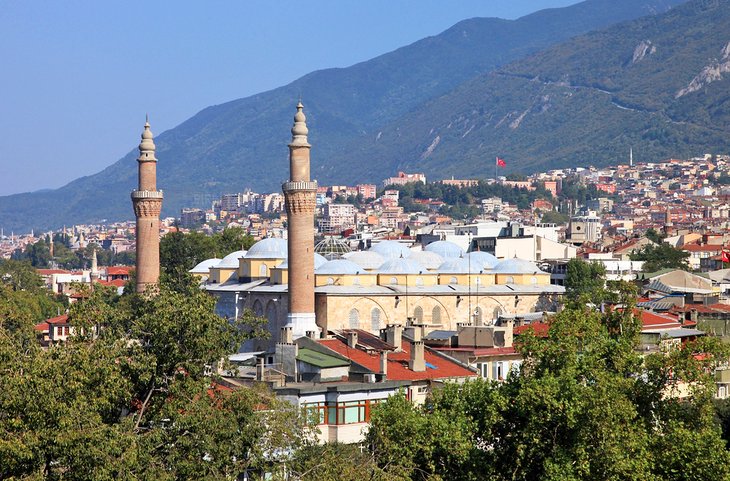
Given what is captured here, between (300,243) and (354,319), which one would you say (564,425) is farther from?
(354,319)

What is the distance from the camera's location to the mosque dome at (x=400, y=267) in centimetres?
6044

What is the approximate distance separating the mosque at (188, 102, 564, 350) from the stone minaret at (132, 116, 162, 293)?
592 millimetres

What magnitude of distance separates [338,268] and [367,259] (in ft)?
11.3

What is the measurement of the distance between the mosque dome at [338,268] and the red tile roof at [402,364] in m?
15.4

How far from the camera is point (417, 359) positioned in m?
38.9

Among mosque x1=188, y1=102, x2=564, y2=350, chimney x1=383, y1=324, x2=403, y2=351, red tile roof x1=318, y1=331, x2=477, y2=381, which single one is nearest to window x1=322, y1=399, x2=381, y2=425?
red tile roof x1=318, y1=331, x2=477, y2=381

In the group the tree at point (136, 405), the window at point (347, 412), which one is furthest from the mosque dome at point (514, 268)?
the tree at point (136, 405)

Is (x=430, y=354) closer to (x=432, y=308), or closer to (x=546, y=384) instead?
(x=546, y=384)

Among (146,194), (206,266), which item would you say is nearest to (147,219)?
(146,194)

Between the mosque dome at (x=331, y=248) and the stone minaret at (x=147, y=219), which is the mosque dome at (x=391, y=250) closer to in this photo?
the mosque dome at (x=331, y=248)

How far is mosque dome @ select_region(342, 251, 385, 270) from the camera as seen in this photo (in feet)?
201

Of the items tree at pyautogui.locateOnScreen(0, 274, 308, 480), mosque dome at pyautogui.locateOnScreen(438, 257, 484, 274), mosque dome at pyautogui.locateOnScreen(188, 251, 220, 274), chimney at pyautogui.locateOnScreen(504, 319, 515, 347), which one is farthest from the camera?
mosque dome at pyautogui.locateOnScreen(188, 251, 220, 274)

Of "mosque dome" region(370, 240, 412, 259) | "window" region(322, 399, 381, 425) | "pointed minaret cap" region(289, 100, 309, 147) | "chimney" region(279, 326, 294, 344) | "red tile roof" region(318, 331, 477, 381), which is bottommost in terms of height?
"window" region(322, 399, 381, 425)

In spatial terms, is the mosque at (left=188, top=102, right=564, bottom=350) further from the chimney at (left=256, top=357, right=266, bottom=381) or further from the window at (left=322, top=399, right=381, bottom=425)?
the window at (left=322, top=399, right=381, bottom=425)
